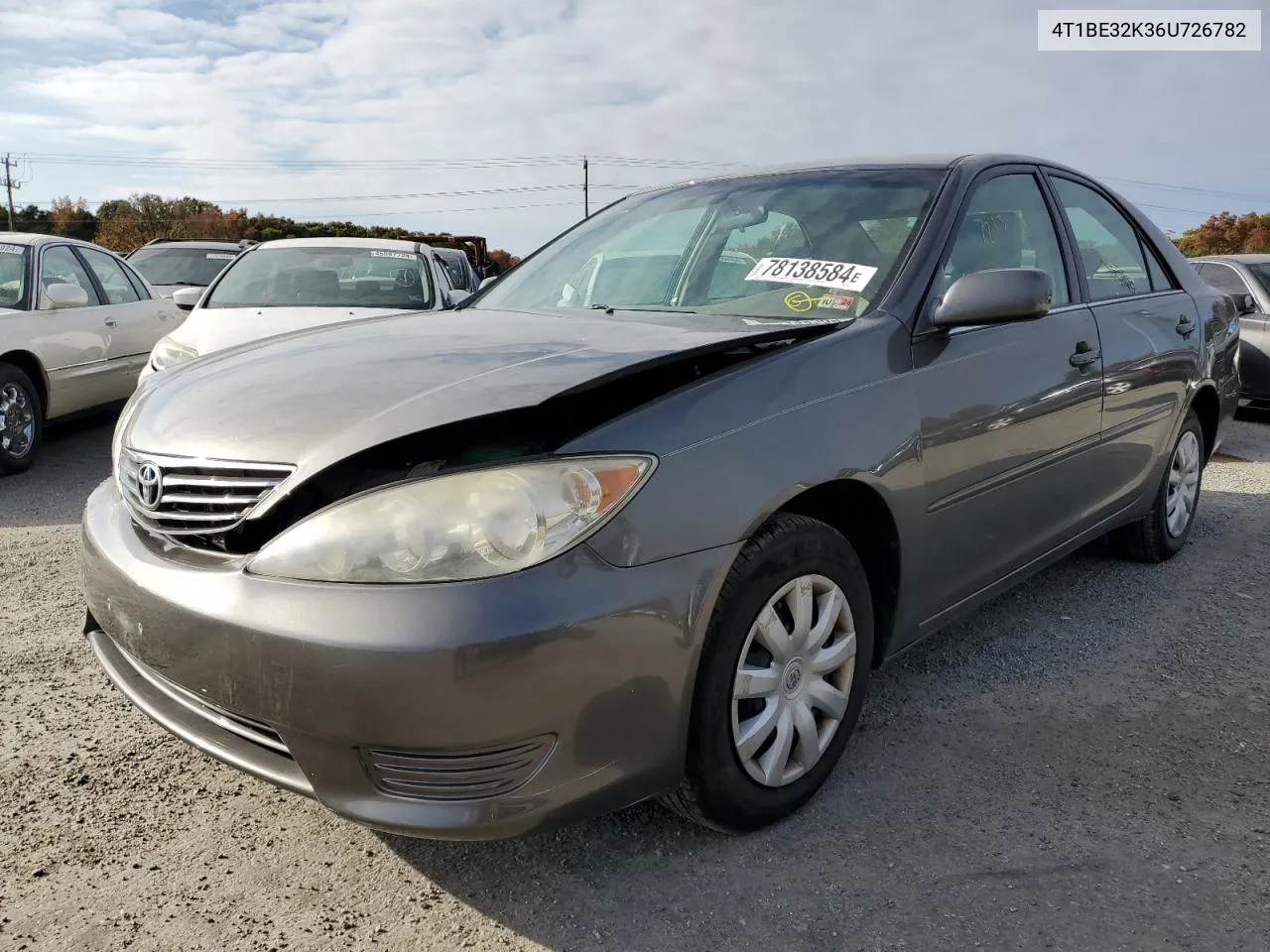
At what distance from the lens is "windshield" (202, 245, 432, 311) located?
683 cm

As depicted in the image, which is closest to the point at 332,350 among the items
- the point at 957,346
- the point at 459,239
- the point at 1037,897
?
the point at 957,346

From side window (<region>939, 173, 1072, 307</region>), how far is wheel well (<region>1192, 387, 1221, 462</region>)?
4.74 feet

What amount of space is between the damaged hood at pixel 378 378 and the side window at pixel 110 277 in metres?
5.69

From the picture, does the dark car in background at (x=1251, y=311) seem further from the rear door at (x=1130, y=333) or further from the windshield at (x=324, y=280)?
the windshield at (x=324, y=280)

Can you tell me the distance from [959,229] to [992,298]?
0.43 m

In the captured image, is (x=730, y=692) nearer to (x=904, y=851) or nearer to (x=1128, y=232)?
(x=904, y=851)

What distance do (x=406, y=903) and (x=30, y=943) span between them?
2.31 feet

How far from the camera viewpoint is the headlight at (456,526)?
70.3 inches

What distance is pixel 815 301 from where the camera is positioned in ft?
8.90

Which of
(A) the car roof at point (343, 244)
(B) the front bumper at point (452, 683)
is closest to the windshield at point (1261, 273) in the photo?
(A) the car roof at point (343, 244)

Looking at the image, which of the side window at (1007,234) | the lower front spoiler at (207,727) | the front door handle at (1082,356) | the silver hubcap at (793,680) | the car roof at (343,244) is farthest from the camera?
the car roof at (343,244)

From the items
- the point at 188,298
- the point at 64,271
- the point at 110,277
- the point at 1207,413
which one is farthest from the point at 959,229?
the point at 110,277

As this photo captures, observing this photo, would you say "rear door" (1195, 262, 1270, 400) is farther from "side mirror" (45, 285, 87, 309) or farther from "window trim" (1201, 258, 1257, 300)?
"side mirror" (45, 285, 87, 309)

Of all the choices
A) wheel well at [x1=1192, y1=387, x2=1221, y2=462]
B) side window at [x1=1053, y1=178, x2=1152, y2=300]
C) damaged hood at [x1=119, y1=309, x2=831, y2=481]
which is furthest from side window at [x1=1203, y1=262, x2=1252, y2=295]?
damaged hood at [x1=119, y1=309, x2=831, y2=481]
